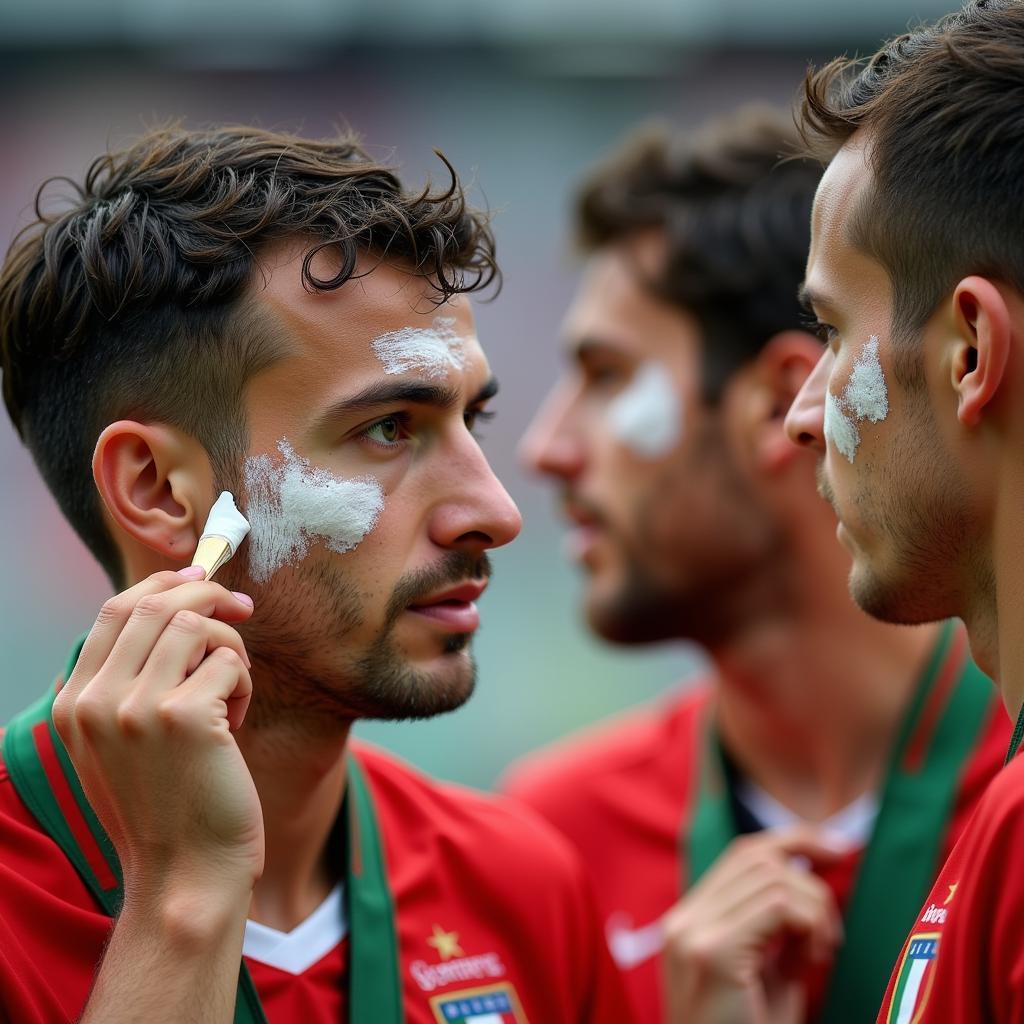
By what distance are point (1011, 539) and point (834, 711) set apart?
6.50 feet

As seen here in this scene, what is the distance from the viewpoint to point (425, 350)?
285cm

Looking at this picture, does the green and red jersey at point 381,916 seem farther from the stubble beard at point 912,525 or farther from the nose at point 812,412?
the nose at point 812,412

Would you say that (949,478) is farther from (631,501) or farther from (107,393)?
(631,501)

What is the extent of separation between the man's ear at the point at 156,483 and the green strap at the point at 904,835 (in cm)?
211

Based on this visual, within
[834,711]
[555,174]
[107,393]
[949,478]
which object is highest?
[555,174]

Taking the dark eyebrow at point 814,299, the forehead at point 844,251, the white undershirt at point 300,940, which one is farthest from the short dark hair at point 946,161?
the white undershirt at point 300,940

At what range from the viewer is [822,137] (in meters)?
2.93

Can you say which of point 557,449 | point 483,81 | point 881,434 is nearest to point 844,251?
point 881,434

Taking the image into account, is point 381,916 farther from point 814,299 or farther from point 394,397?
point 814,299

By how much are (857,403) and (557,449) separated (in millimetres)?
2236

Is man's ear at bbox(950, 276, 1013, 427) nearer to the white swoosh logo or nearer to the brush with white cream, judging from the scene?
the brush with white cream

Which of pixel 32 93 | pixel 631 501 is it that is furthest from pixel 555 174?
pixel 631 501

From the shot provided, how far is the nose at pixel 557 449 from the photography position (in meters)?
4.86

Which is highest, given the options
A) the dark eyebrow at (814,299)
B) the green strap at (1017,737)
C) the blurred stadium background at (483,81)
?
the blurred stadium background at (483,81)
